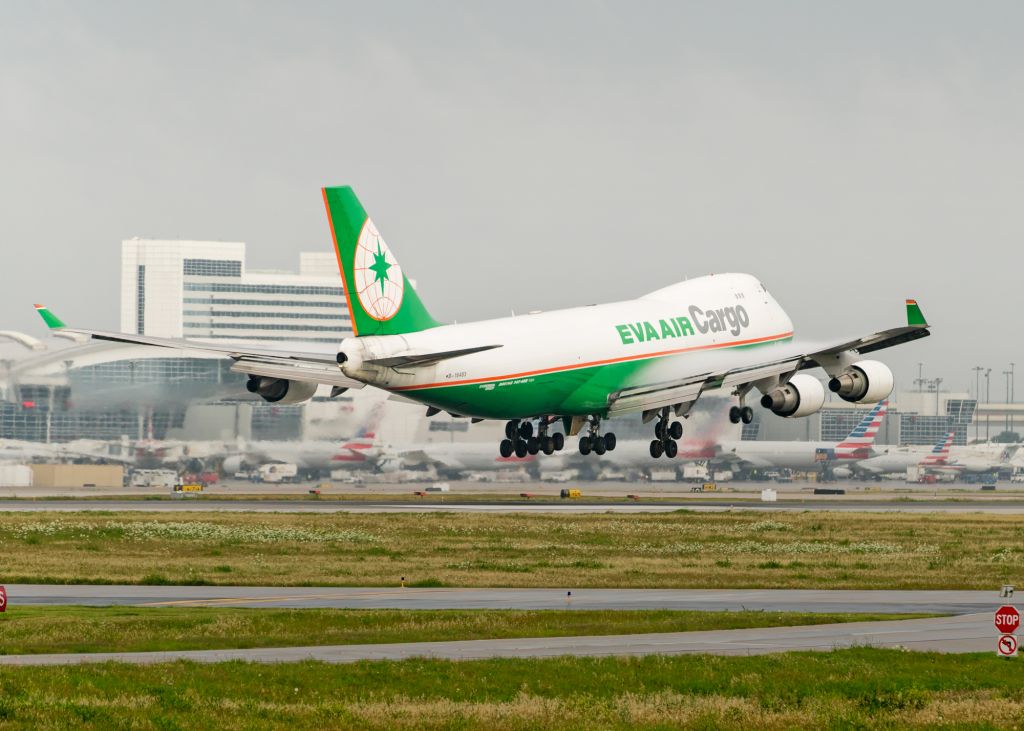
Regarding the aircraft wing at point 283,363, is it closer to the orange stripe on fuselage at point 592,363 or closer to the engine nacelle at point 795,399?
the orange stripe on fuselage at point 592,363

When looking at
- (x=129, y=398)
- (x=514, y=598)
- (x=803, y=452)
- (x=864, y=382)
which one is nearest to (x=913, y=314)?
(x=864, y=382)

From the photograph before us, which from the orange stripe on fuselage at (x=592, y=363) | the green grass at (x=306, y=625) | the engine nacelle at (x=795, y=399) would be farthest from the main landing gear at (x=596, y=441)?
the green grass at (x=306, y=625)

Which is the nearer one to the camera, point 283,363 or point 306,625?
point 306,625

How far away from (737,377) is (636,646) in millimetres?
31006

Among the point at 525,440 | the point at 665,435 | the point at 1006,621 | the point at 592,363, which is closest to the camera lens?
the point at 1006,621

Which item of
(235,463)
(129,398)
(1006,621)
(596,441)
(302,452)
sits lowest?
(1006,621)

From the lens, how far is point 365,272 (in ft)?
170

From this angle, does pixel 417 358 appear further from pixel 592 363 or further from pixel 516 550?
pixel 516 550

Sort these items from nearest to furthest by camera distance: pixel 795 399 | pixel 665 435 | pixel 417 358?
pixel 417 358 < pixel 795 399 < pixel 665 435

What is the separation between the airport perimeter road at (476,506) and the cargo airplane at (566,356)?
3205cm

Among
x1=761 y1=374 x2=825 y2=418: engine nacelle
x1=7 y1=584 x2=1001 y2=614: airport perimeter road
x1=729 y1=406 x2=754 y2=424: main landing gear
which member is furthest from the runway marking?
x1=761 y1=374 x2=825 y2=418: engine nacelle

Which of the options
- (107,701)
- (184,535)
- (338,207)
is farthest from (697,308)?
(107,701)

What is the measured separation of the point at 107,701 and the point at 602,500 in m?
93.3

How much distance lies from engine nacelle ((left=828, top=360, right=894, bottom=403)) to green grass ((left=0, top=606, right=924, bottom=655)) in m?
24.2
